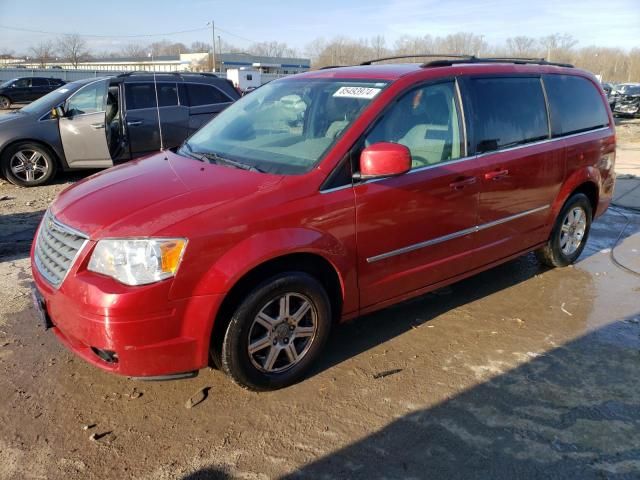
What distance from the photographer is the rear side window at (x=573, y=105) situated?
4.67 metres

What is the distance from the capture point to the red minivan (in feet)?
8.75

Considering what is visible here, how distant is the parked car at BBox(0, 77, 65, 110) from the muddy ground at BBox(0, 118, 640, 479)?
92.4 feet

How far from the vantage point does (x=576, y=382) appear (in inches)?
130

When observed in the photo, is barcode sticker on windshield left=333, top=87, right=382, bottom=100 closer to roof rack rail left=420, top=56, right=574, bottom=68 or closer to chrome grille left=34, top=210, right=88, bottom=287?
roof rack rail left=420, top=56, right=574, bottom=68

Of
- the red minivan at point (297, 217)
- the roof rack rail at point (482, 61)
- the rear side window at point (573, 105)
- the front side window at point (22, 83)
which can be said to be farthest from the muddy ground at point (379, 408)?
the front side window at point (22, 83)

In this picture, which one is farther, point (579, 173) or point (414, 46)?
point (414, 46)

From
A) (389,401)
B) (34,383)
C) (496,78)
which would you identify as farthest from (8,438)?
(496,78)

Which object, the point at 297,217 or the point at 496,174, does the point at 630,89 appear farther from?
the point at 297,217

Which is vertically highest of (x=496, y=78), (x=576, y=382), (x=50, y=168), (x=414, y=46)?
(x=414, y=46)

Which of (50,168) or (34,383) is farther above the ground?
(50,168)

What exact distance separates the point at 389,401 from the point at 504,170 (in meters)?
2.05

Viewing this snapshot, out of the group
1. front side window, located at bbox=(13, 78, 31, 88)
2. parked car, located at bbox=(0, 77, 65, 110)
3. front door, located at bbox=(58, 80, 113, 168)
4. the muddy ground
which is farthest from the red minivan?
front side window, located at bbox=(13, 78, 31, 88)

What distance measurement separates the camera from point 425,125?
3664 millimetres

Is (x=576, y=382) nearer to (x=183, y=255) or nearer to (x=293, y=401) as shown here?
(x=293, y=401)
